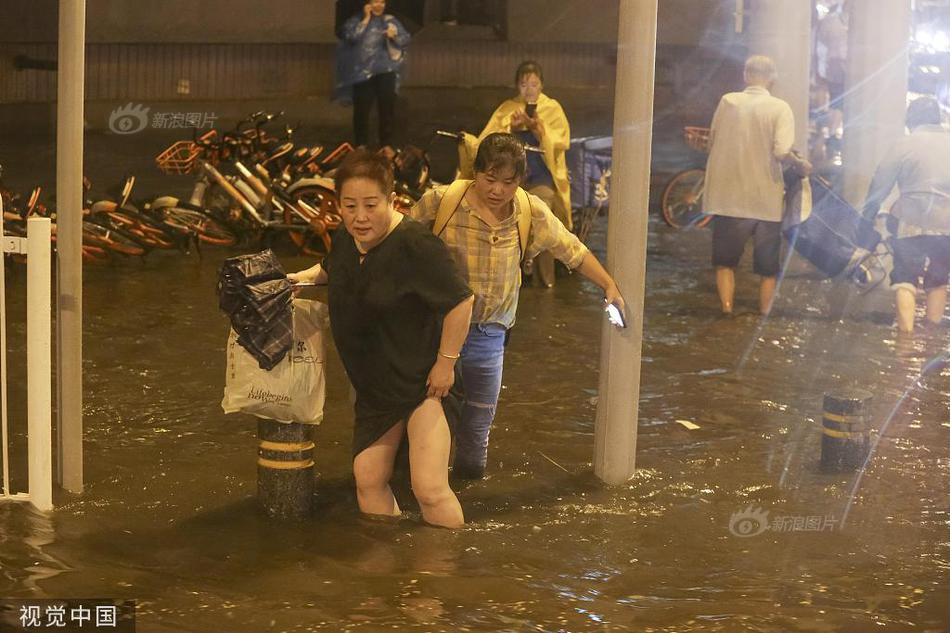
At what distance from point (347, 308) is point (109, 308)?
5.06m

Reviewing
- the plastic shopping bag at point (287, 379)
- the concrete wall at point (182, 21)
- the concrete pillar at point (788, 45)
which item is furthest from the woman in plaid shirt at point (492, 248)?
the concrete wall at point (182, 21)

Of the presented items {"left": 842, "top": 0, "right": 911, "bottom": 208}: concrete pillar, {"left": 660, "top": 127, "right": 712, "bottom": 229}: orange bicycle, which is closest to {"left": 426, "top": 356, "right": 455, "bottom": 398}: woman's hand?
{"left": 842, "top": 0, "right": 911, "bottom": 208}: concrete pillar

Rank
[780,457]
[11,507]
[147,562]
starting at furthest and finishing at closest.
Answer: [780,457], [11,507], [147,562]

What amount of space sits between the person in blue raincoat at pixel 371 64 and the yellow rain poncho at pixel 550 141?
4639 mm

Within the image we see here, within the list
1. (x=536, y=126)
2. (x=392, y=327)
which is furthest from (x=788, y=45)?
(x=392, y=327)

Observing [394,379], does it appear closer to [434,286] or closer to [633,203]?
[434,286]

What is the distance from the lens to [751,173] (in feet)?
36.3

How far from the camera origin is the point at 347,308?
6.12m

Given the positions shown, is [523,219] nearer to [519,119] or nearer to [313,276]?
[313,276]

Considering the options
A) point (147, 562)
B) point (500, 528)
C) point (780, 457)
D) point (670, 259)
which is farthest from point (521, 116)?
point (147, 562)

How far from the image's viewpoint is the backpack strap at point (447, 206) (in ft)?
21.7

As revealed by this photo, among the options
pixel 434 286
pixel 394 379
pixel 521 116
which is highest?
pixel 521 116

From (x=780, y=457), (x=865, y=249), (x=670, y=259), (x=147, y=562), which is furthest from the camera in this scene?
(x=670, y=259)

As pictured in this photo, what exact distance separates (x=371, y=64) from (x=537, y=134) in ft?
17.7
